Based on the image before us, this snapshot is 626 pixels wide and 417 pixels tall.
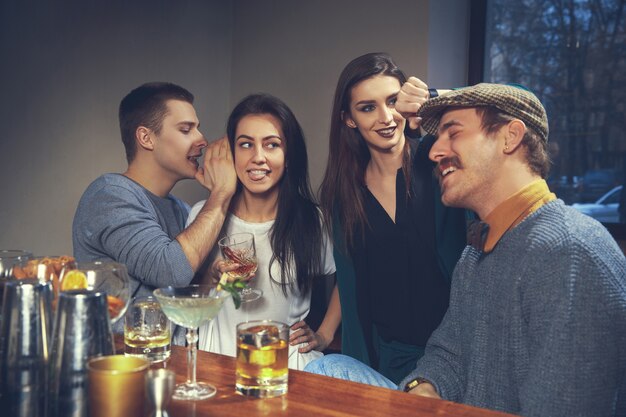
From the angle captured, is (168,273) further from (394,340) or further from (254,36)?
(254,36)

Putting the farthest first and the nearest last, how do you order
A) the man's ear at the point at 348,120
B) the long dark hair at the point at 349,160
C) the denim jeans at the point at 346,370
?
the man's ear at the point at 348,120 < the long dark hair at the point at 349,160 < the denim jeans at the point at 346,370

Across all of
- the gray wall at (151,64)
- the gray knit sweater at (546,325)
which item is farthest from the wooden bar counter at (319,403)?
the gray wall at (151,64)

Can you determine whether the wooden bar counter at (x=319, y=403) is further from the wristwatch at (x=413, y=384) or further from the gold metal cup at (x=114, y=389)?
the wristwatch at (x=413, y=384)

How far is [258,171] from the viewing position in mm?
2326

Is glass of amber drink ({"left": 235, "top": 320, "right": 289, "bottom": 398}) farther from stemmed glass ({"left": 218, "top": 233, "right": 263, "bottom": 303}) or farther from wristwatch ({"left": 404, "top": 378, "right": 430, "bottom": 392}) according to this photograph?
stemmed glass ({"left": 218, "top": 233, "right": 263, "bottom": 303})

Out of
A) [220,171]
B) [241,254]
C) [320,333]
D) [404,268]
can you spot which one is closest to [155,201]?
[220,171]

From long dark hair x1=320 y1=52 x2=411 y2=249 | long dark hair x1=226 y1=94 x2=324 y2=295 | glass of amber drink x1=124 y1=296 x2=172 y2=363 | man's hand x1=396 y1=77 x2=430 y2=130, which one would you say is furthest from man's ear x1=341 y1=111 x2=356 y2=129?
glass of amber drink x1=124 y1=296 x2=172 y2=363

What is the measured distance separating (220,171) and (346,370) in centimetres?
102

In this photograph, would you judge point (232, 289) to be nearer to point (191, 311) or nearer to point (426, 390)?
point (191, 311)

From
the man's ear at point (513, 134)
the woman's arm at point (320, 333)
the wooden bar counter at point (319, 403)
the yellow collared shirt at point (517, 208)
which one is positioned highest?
the man's ear at point (513, 134)

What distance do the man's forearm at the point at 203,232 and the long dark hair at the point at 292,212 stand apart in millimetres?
220

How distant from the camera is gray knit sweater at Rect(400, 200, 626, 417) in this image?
1222 millimetres

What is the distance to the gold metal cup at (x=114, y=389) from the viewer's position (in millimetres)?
928

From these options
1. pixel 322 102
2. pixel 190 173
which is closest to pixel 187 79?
pixel 322 102
